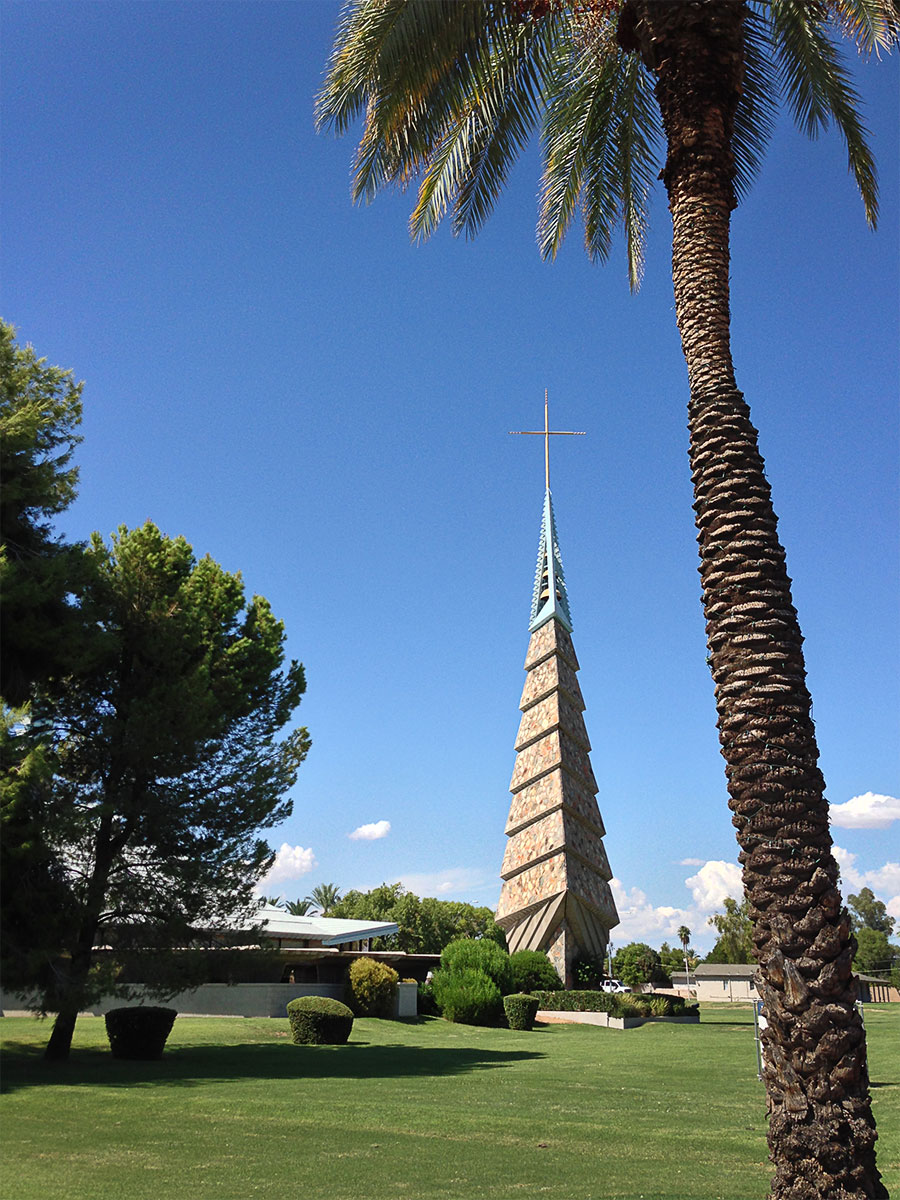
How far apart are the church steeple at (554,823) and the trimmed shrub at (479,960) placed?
1226cm

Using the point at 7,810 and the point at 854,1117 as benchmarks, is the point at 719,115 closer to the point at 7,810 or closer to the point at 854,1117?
the point at 854,1117

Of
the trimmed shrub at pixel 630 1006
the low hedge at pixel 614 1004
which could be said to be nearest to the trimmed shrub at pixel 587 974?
the low hedge at pixel 614 1004

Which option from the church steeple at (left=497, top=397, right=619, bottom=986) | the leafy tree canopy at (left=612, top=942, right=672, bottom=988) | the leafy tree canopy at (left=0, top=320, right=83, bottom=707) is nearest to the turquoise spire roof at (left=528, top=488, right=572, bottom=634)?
the church steeple at (left=497, top=397, right=619, bottom=986)

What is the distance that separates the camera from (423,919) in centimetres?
6194

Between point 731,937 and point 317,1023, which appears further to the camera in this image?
point 731,937

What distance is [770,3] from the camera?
10445 millimetres

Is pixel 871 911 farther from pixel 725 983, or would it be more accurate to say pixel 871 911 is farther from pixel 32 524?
pixel 32 524

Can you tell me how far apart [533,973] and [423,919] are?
71.0ft

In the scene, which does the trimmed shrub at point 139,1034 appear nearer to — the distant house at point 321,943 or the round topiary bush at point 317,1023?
the round topiary bush at point 317,1023

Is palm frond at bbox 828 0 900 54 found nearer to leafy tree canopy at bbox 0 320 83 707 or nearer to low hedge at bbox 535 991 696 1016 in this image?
leafy tree canopy at bbox 0 320 83 707

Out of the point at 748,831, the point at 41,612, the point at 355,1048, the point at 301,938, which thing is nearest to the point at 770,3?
the point at 748,831

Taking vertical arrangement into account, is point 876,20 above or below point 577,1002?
above

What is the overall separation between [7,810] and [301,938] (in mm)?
23610

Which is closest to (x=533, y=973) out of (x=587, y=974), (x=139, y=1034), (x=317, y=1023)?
(x=587, y=974)
